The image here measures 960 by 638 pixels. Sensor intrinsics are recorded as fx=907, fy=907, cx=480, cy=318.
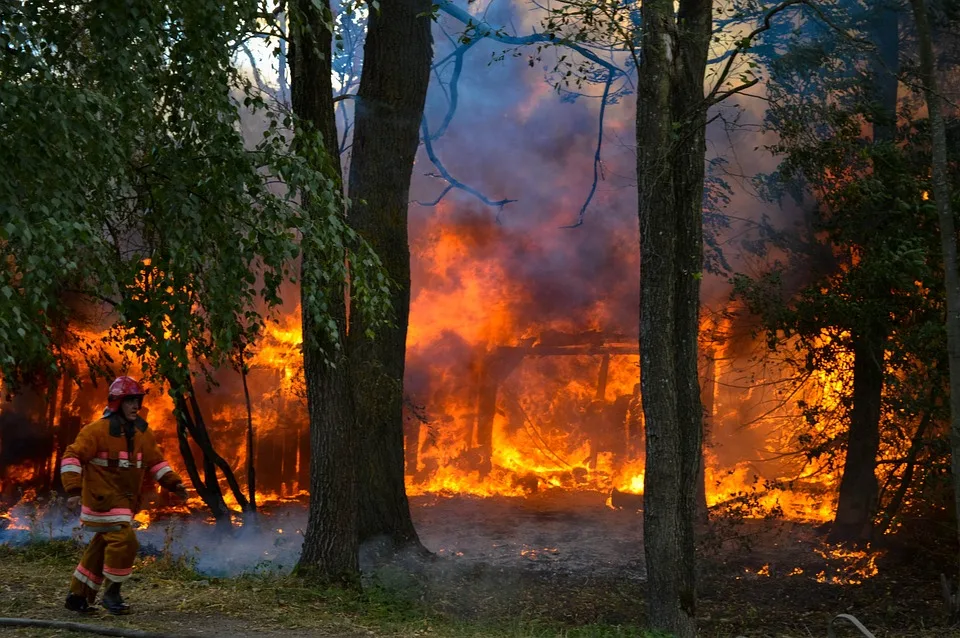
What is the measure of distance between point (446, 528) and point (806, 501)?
7408 mm

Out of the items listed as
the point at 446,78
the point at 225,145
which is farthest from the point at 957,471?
the point at 446,78

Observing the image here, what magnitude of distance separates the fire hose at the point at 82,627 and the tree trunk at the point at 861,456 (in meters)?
10.4

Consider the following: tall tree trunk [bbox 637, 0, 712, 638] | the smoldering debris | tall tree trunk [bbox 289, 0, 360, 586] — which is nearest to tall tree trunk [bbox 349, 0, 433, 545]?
A: the smoldering debris

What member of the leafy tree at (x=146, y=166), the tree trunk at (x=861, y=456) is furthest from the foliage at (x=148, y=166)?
the tree trunk at (x=861, y=456)

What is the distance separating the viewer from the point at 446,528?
51.7 feet

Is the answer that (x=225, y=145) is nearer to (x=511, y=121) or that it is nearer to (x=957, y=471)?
(x=957, y=471)

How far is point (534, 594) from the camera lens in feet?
38.1

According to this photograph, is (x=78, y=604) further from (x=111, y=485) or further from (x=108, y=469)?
(x=108, y=469)

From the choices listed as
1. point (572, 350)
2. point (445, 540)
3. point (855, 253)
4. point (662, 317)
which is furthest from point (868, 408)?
point (572, 350)

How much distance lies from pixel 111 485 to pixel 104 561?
624 mm

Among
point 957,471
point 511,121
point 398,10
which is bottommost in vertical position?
point 957,471

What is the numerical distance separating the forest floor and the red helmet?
1657 mm

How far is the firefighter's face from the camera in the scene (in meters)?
7.17

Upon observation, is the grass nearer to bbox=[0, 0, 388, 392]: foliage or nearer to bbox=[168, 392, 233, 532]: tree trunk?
bbox=[0, 0, 388, 392]: foliage
